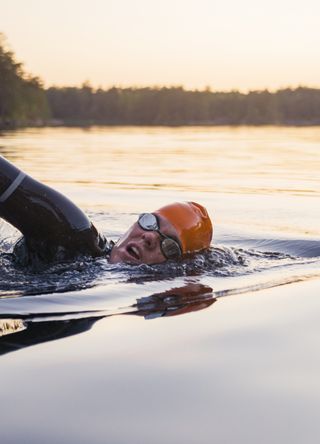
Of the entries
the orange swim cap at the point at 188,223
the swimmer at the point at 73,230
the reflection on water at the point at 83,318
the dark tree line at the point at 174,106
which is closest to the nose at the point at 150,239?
the swimmer at the point at 73,230

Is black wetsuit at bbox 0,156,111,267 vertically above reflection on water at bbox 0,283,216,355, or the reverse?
black wetsuit at bbox 0,156,111,267

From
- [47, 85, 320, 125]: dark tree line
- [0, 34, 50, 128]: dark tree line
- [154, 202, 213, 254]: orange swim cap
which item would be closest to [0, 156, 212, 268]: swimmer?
[154, 202, 213, 254]: orange swim cap

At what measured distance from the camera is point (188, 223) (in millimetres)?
6031

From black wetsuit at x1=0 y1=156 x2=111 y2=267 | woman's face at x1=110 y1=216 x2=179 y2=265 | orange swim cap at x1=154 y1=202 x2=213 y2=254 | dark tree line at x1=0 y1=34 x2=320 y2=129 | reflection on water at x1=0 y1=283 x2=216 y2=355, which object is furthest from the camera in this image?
dark tree line at x1=0 y1=34 x2=320 y2=129

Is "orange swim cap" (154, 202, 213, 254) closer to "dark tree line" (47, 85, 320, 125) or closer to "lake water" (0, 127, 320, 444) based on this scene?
"lake water" (0, 127, 320, 444)

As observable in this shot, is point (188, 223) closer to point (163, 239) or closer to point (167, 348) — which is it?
point (163, 239)

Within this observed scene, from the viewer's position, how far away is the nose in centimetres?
580

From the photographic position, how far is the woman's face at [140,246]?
18.9ft

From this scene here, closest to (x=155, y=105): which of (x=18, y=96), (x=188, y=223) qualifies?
(x=18, y=96)

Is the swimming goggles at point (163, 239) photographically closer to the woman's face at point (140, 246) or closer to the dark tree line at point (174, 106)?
Answer: the woman's face at point (140, 246)

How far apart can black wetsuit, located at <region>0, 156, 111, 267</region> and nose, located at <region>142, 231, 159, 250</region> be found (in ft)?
1.05

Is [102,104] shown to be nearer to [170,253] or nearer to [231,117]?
[231,117]

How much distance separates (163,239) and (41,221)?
0.99m

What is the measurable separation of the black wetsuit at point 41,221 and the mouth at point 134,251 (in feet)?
0.75
